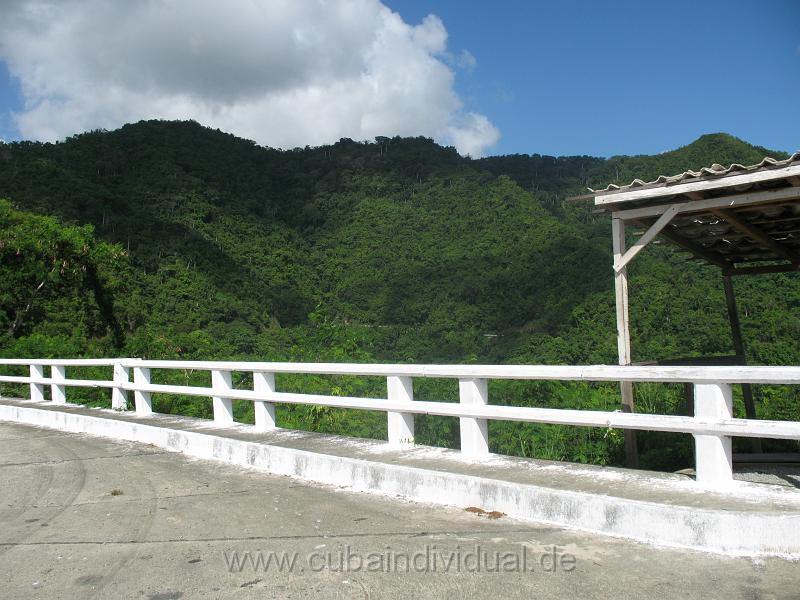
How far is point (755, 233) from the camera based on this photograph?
9.01 metres

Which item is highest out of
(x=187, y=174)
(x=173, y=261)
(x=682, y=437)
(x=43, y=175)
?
(x=187, y=174)

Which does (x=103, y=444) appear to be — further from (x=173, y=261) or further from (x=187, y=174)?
(x=187, y=174)

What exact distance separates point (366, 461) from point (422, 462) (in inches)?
20.2

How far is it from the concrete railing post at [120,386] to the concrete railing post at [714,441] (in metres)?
9.69

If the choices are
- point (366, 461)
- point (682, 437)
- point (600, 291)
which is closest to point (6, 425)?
point (366, 461)

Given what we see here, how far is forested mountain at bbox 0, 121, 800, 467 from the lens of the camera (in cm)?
2195

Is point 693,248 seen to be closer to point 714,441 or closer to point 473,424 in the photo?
point 473,424

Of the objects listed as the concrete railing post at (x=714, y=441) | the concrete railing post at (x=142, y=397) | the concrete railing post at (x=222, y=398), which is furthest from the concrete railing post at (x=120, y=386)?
the concrete railing post at (x=714, y=441)

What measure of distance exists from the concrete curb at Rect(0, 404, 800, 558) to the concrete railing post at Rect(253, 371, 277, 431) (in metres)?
0.64

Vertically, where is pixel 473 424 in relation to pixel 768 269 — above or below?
below

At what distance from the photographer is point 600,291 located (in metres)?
53.8

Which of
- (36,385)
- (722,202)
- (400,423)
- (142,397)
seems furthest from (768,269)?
(36,385)

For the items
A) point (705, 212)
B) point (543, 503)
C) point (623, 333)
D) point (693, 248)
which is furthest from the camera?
point (693, 248)

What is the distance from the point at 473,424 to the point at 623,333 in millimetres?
2171
